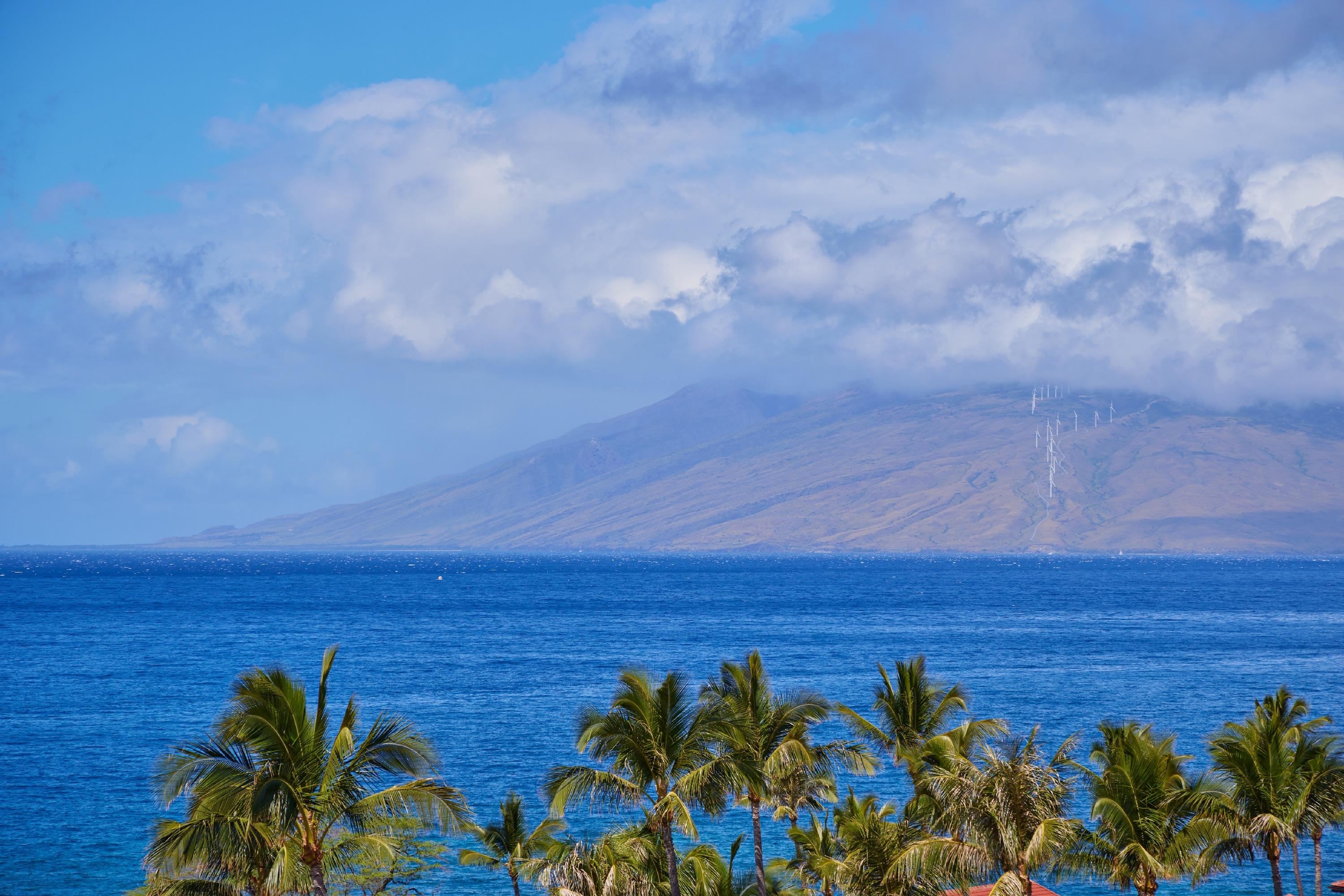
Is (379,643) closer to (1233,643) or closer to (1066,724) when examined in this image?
(1066,724)

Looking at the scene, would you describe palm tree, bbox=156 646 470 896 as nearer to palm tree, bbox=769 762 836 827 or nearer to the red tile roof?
palm tree, bbox=769 762 836 827

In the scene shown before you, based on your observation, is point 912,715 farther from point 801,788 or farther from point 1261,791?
point 1261,791

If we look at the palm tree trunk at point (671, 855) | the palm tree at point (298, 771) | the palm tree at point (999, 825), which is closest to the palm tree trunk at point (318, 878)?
the palm tree at point (298, 771)

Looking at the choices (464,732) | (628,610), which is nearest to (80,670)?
(464,732)

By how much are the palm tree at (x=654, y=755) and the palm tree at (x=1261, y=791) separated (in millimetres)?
13806

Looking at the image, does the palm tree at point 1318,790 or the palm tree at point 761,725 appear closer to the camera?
the palm tree at point 761,725

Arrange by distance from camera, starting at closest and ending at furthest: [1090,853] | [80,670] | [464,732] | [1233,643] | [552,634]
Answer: [1090,853] → [464,732] → [80,670] → [1233,643] → [552,634]

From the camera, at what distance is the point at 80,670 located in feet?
376

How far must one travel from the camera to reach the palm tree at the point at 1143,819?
31.0m

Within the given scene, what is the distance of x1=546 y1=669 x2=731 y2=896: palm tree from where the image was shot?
27.7m

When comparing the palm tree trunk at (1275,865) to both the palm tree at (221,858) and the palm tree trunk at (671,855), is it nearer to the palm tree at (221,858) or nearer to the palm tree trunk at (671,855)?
the palm tree trunk at (671,855)

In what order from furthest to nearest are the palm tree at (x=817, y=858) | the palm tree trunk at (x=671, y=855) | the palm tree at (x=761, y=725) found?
the palm tree at (x=817, y=858) < the palm tree at (x=761, y=725) < the palm tree trunk at (x=671, y=855)

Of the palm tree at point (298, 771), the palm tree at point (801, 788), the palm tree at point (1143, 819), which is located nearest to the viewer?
the palm tree at point (298, 771)

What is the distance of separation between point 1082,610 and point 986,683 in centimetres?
9645
